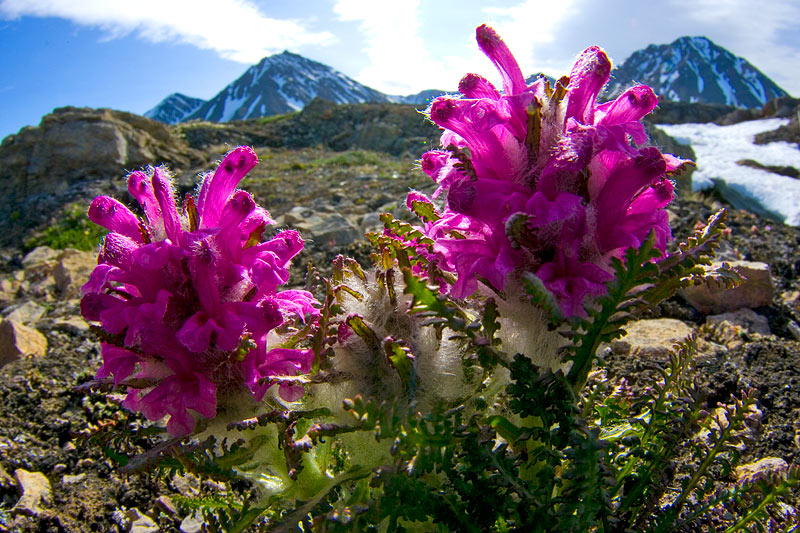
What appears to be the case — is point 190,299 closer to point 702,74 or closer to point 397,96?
point 397,96

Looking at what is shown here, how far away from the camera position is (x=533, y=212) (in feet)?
5.34

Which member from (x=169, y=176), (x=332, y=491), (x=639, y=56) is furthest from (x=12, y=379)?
(x=639, y=56)

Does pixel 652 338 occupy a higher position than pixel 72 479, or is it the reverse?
pixel 652 338

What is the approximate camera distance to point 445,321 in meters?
1.70

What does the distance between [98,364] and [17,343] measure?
79cm

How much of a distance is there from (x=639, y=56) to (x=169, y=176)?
8499 inches

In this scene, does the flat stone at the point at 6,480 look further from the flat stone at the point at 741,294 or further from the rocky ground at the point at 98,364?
the flat stone at the point at 741,294

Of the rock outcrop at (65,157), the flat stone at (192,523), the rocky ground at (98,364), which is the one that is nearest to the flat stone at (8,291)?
the rocky ground at (98,364)

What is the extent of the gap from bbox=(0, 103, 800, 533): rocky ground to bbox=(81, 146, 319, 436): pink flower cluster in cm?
56

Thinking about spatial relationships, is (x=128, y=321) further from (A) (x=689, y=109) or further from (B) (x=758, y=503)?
(A) (x=689, y=109)

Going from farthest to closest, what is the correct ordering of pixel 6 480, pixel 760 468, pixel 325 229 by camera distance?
pixel 325 229 < pixel 6 480 < pixel 760 468

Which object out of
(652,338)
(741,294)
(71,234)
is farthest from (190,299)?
(71,234)

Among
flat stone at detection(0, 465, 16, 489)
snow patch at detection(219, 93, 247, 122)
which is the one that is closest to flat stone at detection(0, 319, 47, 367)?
flat stone at detection(0, 465, 16, 489)

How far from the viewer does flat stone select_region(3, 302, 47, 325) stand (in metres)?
5.73
